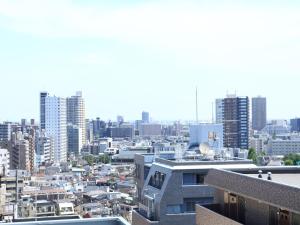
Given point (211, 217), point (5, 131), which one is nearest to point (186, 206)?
point (211, 217)

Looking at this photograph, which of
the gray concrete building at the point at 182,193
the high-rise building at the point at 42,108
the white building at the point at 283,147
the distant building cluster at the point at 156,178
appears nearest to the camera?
the distant building cluster at the point at 156,178

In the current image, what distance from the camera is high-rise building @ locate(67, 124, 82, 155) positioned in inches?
5497

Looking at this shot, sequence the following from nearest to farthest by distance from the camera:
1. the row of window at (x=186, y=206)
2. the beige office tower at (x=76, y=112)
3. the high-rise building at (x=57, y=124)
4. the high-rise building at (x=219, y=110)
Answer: the row of window at (x=186, y=206), the high-rise building at (x=219, y=110), the high-rise building at (x=57, y=124), the beige office tower at (x=76, y=112)

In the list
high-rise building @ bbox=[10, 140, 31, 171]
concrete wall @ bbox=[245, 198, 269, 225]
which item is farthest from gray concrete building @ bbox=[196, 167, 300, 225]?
high-rise building @ bbox=[10, 140, 31, 171]

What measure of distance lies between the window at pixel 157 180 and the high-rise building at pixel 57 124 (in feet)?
337

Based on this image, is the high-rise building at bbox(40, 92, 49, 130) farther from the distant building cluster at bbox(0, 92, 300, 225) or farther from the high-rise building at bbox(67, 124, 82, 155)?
the high-rise building at bbox(67, 124, 82, 155)

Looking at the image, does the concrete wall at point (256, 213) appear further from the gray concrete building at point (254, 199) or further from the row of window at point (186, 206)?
the row of window at point (186, 206)

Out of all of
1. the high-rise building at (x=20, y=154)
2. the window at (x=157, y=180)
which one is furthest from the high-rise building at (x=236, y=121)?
the window at (x=157, y=180)

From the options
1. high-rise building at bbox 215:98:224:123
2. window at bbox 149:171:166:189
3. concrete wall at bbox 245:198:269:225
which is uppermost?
high-rise building at bbox 215:98:224:123

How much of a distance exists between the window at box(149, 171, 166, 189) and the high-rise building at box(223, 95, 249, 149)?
9277cm

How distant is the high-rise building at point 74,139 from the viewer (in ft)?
458

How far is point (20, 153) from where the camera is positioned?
89.1m

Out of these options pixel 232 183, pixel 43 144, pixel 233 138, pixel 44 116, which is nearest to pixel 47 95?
pixel 44 116

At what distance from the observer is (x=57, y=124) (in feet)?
438
